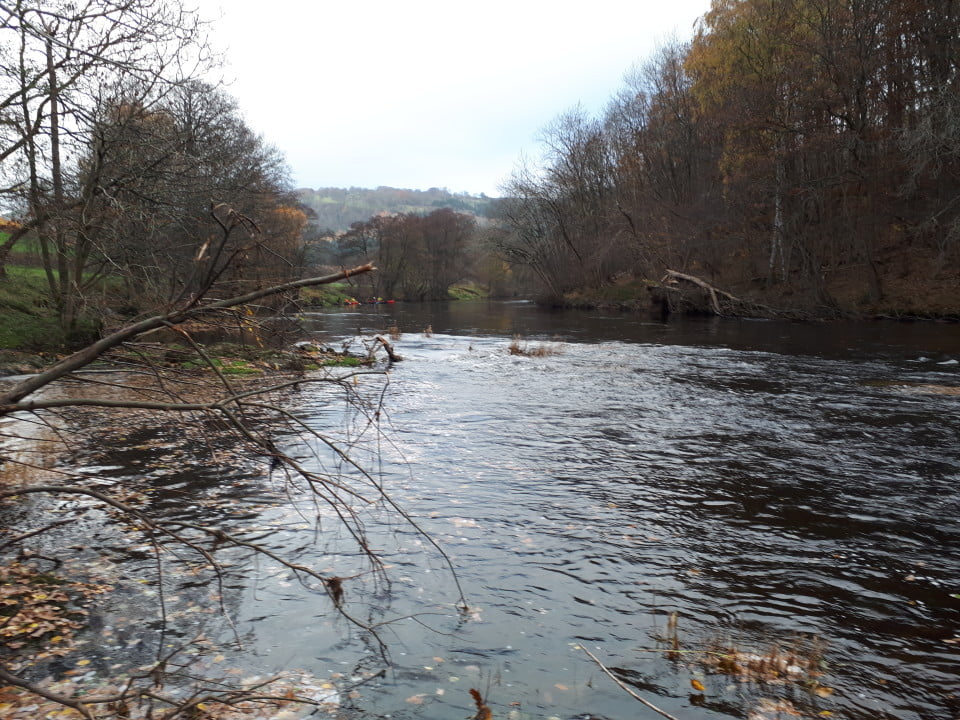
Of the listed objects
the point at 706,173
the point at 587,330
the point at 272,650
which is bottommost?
the point at 272,650

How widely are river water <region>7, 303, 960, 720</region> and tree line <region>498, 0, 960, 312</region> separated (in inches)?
789

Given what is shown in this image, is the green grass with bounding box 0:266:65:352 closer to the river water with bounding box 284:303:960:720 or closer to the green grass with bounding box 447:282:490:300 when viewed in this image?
the river water with bounding box 284:303:960:720

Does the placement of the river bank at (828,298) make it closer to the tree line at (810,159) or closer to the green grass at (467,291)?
the tree line at (810,159)

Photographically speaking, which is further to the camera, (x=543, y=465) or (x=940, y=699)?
(x=543, y=465)

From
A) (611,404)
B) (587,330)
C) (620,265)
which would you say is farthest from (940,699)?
(620,265)

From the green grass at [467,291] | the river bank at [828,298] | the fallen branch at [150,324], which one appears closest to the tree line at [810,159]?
the river bank at [828,298]

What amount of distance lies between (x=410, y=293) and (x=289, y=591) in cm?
7867

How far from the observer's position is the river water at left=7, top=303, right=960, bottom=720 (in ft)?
17.0

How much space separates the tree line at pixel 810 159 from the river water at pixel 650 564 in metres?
20.0

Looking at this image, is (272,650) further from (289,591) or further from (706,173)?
(706,173)

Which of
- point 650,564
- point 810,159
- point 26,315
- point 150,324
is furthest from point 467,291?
point 150,324

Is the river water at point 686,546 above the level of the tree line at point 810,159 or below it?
below

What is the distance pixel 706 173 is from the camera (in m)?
47.5

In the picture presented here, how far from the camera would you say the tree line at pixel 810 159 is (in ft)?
106
